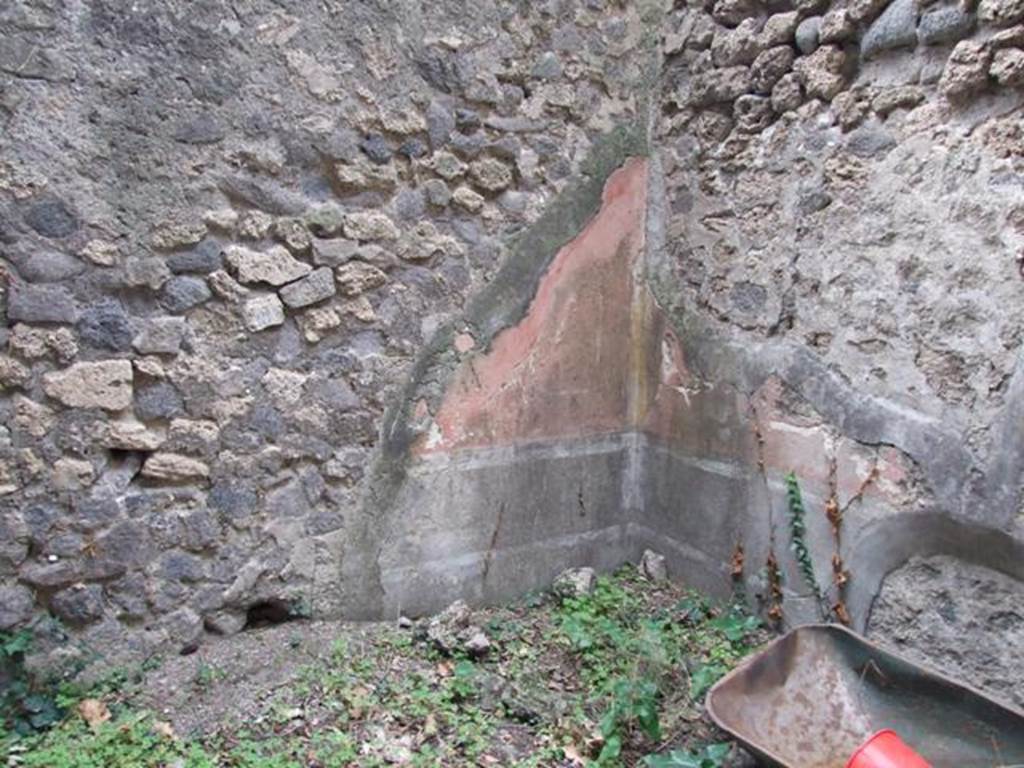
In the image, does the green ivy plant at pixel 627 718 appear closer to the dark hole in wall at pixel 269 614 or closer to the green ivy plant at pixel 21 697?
the dark hole in wall at pixel 269 614

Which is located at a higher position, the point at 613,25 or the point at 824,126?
the point at 613,25

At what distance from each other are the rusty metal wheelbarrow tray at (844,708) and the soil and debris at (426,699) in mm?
151

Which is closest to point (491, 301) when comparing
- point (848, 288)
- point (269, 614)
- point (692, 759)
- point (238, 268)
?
point (238, 268)

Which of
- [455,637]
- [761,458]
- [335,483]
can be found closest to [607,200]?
[761,458]

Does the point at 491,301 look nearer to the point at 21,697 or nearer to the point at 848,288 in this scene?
the point at 848,288

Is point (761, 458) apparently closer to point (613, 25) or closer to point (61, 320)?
point (613, 25)

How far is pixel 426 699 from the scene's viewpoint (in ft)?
7.79

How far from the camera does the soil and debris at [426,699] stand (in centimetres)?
210

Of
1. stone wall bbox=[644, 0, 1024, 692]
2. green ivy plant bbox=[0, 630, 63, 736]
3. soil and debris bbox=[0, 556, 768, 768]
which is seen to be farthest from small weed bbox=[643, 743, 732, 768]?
green ivy plant bbox=[0, 630, 63, 736]

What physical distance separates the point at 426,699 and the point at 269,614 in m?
0.68

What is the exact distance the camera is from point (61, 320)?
221 cm

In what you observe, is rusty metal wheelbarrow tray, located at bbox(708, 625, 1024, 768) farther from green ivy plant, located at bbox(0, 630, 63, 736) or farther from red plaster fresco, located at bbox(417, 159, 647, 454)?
green ivy plant, located at bbox(0, 630, 63, 736)

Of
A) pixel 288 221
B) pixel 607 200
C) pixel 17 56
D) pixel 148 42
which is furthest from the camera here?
pixel 607 200

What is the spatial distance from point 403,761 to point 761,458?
1.65 m
